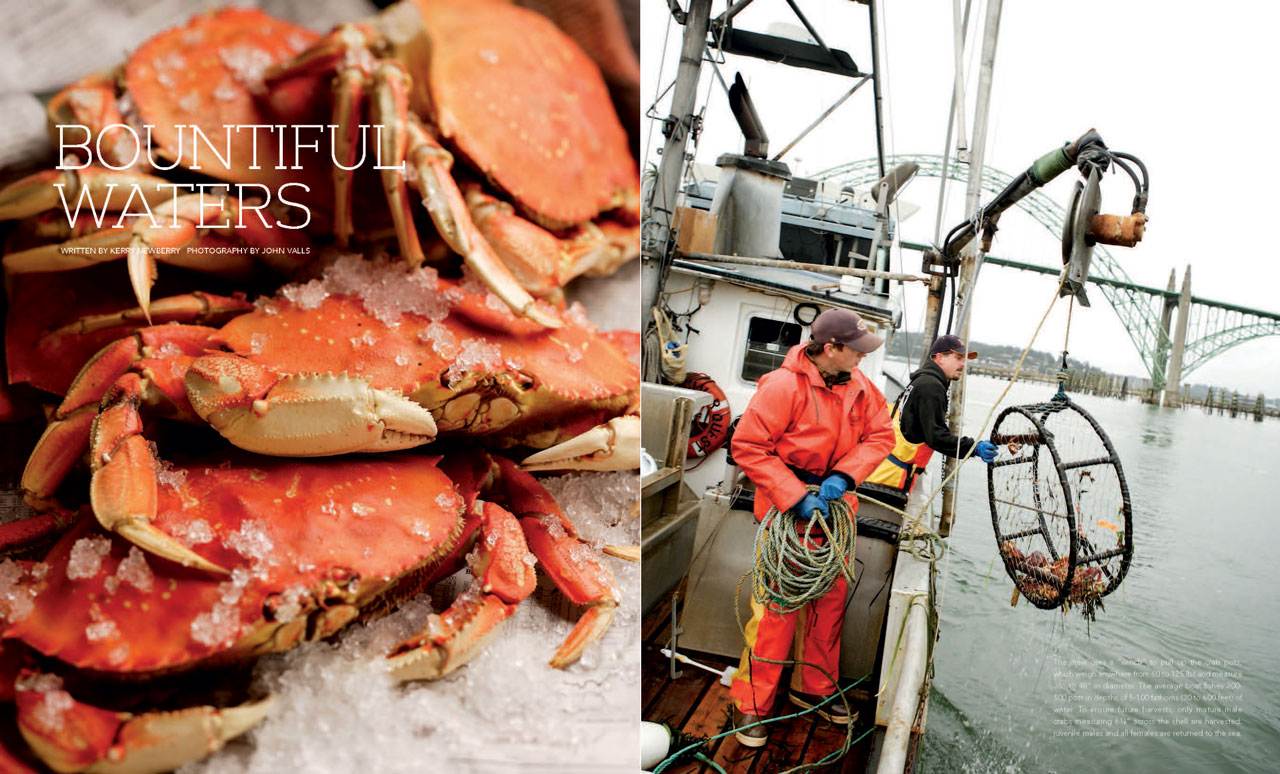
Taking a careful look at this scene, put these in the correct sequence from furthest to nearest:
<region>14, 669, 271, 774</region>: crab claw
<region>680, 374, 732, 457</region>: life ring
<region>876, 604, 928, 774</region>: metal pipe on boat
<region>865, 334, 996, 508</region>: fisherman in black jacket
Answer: <region>680, 374, 732, 457</region>: life ring
<region>865, 334, 996, 508</region>: fisherman in black jacket
<region>876, 604, 928, 774</region>: metal pipe on boat
<region>14, 669, 271, 774</region>: crab claw

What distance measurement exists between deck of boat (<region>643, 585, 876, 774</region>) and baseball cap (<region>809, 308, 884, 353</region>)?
47.3 inches

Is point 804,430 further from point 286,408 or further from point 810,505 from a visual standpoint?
point 286,408

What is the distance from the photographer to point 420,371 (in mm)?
724

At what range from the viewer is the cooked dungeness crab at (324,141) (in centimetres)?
71

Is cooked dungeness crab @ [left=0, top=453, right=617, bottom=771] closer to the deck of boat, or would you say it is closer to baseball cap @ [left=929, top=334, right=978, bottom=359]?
the deck of boat

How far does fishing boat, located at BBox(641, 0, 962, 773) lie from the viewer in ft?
7.20

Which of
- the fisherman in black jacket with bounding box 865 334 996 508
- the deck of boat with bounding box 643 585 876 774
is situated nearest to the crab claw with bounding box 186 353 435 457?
the deck of boat with bounding box 643 585 876 774

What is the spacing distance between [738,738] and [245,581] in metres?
1.90

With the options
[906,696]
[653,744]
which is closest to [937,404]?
[906,696]

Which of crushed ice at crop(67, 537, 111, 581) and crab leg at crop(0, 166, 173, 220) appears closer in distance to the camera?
crushed ice at crop(67, 537, 111, 581)

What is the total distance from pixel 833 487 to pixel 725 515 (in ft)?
2.01

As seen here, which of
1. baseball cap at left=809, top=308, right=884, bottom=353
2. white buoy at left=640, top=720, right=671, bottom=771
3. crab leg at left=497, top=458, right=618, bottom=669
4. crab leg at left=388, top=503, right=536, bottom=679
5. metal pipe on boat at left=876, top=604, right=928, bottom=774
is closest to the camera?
crab leg at left=388, top=503, right=536, bottom=679

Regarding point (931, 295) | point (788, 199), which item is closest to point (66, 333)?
point (931, 295)

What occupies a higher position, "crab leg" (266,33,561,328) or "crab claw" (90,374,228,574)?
"crab leg" (266,33,561,328)
